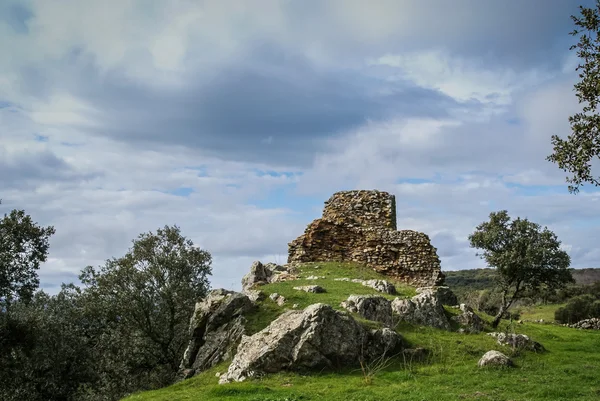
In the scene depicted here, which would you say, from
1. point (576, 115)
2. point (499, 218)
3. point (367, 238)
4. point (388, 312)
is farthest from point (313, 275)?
point (576, 115)

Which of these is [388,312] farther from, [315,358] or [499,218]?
[499,218]

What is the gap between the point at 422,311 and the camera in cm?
2412

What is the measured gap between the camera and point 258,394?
15.8 m

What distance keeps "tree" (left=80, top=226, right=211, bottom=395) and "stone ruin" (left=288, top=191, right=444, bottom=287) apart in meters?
11.8

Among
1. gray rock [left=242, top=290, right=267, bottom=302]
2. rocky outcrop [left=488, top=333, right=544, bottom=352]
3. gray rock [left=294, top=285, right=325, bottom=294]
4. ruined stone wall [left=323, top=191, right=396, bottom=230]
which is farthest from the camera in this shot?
ruined stone wall [left=323, top=191, right=396, bottom=230]

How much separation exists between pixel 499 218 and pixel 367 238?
9.44 m

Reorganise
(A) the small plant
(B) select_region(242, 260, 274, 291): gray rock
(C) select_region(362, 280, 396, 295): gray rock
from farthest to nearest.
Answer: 1. (B) select_region(242, 260, 274, 291): gray rock
2. (C) select_region(362, 280, 396, 295): gray rock
3. (A) the small plant

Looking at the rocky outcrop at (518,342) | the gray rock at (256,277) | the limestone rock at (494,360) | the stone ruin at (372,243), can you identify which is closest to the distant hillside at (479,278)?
the stone ruin at (372,243)

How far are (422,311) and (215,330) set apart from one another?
9.31m

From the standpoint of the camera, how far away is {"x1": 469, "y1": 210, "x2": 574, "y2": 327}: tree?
36.3 meters

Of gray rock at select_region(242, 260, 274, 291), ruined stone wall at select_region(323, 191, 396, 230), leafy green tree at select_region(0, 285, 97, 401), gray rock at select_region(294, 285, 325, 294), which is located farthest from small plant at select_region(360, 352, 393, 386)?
ruined stone wall at select_region(323, 191, 396, 230)

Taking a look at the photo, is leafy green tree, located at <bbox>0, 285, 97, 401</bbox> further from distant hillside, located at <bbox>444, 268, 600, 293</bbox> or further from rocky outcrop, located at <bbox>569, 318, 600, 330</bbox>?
distant hillside, located at <bbox>444, 268, 600, 293</bbox>

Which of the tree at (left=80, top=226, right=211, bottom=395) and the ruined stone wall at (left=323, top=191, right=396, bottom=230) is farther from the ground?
the ruined stone wall at (left=323, top=191, right=396, bottom=230)

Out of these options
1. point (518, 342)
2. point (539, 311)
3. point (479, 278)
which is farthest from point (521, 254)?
point (479, 278)
